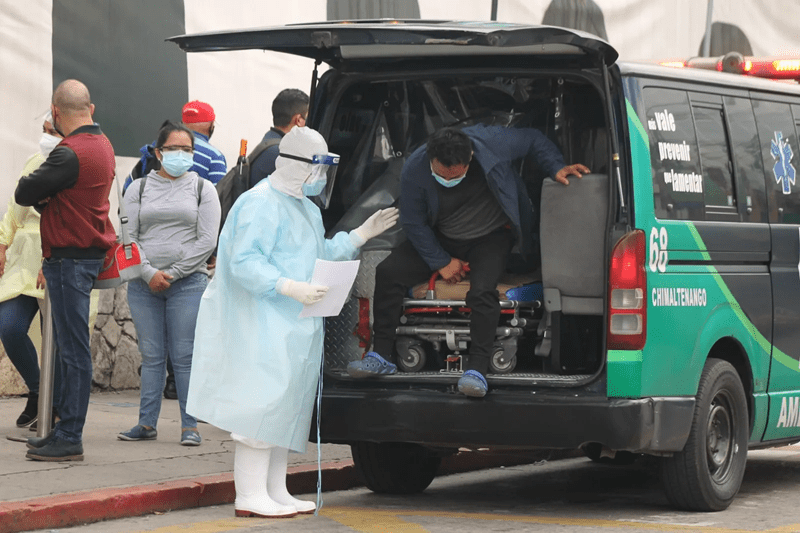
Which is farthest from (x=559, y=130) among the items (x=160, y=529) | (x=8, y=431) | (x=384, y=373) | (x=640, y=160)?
(x=8, y=431)

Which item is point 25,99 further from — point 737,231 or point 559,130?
point 737,231

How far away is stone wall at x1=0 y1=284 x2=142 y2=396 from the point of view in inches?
451

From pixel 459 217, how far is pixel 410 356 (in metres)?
0.78

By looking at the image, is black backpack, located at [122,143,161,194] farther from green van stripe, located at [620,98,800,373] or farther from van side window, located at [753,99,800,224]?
van side window, located at [753,99,800,224]

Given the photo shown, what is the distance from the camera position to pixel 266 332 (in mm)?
6867

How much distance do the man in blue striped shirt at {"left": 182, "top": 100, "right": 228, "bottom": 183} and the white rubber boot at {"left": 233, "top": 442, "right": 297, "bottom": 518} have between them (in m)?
3.28

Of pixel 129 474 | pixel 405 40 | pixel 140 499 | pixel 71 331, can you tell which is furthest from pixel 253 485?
pixel 405 40

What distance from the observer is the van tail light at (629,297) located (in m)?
6.69

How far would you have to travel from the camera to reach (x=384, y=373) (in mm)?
7242

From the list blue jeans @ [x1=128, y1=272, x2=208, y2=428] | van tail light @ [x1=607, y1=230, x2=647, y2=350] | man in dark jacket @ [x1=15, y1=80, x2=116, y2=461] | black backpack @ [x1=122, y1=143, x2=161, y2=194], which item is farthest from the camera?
black backpack @ [x1=122, y1=143, x2=161, y2=194]

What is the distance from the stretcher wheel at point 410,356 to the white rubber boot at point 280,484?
842 millimetres

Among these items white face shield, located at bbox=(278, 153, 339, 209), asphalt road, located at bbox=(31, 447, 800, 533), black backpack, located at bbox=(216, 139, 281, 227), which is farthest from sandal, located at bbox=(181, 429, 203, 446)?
white face shield, located at bbox=(278, 153, 339, 209)

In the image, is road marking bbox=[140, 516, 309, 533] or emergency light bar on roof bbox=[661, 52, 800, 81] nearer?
road marking bbox=[140, 516, 309, 533]

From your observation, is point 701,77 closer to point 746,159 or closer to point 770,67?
point 746,159
